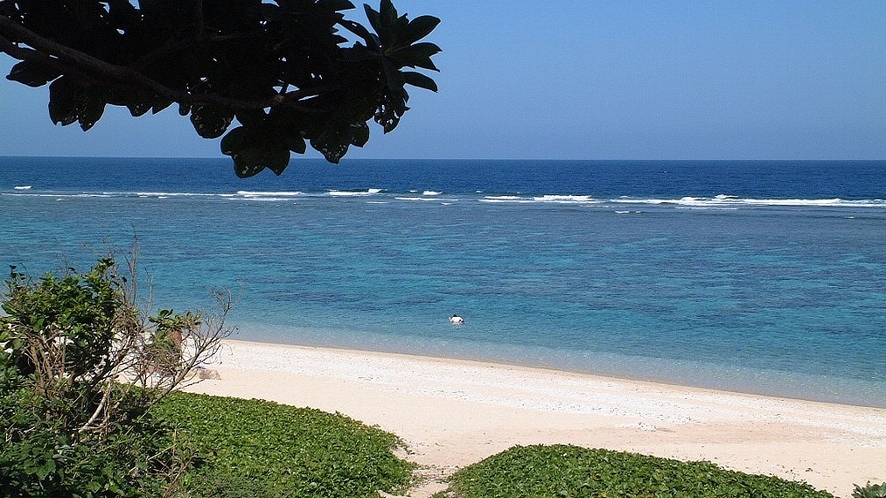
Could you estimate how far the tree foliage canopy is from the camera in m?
2.04

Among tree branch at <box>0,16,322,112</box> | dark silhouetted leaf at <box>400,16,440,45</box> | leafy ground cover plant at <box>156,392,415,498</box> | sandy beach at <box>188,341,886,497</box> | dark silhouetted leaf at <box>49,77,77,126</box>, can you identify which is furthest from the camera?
sandy beach at <box>188,341,886,497</box>

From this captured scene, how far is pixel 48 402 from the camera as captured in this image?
5715 millimetres

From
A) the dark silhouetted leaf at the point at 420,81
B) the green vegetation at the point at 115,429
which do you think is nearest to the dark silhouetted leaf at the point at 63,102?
the dark silhouetted leaf at the point at 420,81

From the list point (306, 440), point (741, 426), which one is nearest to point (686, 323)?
point (741, 426)

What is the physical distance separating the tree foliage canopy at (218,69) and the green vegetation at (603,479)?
5.72 m

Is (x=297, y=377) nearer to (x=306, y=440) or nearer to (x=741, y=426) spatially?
(x=306, y=440)

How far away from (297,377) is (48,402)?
27.3 ft

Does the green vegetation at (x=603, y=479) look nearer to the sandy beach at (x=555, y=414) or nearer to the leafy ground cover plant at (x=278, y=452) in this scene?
the sandy beach at (x=555, y=414)

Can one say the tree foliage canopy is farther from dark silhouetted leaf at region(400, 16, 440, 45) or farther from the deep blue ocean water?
the deep blue ocean water

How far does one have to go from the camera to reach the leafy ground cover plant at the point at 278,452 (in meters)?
7.21

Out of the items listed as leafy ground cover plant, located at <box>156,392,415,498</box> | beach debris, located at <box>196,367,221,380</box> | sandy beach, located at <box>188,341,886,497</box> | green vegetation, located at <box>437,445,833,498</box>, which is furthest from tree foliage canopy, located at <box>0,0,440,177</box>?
beach debris, located at <box>196,367,221,380</box>

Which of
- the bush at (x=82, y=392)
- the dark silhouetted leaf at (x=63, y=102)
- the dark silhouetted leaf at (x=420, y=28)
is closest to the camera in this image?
the dark silhouetted leaf at (x=420, y=28)

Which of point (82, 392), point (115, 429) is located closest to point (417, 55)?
point (82, 392)

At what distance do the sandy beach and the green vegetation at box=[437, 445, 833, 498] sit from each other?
59cm
